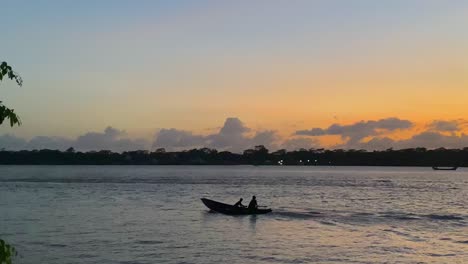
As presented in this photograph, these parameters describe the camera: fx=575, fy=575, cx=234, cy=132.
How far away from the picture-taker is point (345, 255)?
96.9 ft

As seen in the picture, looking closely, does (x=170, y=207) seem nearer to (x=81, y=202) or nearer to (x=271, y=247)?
(x=81, y=202)

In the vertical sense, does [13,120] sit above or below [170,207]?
above

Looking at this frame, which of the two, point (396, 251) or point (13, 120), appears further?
point (396, 251)

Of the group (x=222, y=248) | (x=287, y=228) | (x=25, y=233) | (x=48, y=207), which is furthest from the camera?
(x=48, y=207)

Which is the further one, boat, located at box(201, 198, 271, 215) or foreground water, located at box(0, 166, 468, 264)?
boat, located at box(201, 198, 271, 215)

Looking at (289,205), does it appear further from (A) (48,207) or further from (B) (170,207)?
(A) (48,207)

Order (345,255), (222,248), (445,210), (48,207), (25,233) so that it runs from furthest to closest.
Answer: (445,210), (48,207), (25,233), (222,248), (345,255)

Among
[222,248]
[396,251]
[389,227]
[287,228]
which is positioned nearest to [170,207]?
[287,228]

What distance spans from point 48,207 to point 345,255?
35.8 meters

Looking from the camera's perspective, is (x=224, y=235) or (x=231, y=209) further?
(x=231, y=209)

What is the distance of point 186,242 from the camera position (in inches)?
1304

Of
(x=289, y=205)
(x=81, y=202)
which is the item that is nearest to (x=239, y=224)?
(x=289, y=205)

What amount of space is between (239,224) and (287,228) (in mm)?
4166

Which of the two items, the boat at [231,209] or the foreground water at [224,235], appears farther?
the boat at [231,209]
